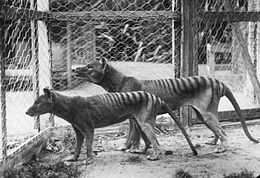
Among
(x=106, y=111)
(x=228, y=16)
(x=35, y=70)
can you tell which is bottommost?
(x=106, y=111)

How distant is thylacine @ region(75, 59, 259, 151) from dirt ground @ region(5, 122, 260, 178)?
302 millimetres

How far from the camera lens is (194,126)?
21.7ft

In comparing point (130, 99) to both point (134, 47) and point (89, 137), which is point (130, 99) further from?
point (134, 47)

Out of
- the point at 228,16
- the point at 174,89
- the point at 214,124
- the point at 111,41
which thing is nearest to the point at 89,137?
the point at 174,89

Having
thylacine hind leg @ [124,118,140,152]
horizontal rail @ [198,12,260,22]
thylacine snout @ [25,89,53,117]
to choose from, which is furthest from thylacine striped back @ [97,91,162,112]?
horizontal rail @ [198,12,260,22]

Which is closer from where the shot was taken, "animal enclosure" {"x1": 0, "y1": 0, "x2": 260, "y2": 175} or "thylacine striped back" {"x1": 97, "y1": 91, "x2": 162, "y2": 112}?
"thylacine striped back" {"x1": 97, "y1": 91, "x2": 162, "y2": 112}

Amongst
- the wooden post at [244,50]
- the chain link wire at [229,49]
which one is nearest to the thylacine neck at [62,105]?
the chain link wire at [229,49]

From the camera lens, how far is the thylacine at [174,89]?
5.29 metres

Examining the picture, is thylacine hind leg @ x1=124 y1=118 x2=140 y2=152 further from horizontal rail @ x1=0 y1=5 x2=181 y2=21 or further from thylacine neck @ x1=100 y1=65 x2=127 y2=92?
horizontal rail @ x1=0 y1=5 x2=181 y2=21

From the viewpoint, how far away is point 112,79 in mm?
5379

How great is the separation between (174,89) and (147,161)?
36.8 inches

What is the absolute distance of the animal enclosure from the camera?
582cm

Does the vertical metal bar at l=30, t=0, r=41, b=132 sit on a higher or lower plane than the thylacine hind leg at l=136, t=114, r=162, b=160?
higher

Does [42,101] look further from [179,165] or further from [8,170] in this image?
[179,165]
